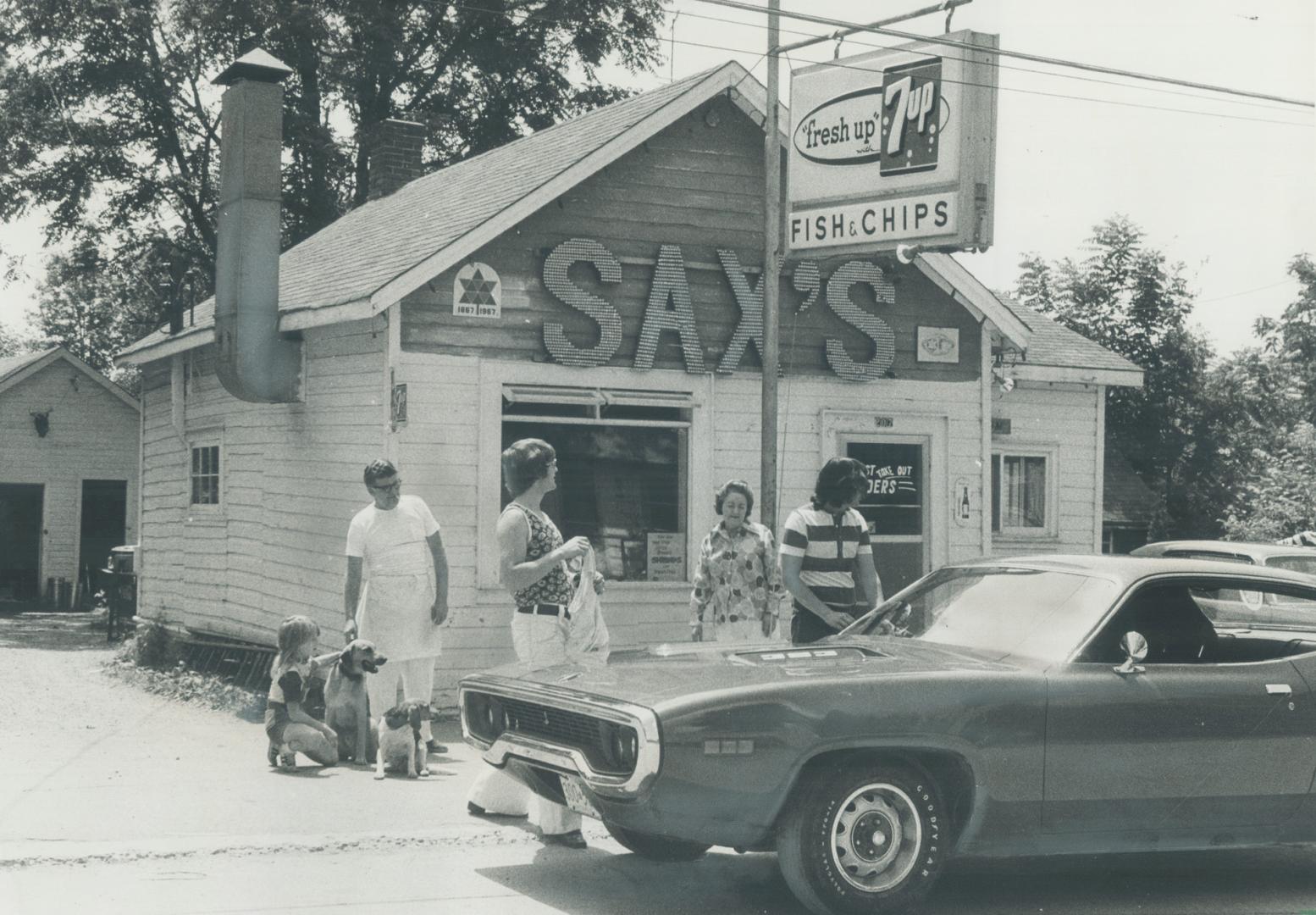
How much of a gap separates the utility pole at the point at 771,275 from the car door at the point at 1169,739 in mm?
5535

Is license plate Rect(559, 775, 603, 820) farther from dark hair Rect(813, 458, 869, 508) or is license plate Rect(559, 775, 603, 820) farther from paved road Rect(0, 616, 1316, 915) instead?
dark hair Rect(813, 458, 869, 508)

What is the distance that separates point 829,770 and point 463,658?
5.94 metres

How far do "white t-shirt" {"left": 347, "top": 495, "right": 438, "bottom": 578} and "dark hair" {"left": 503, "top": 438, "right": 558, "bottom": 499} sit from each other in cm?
167

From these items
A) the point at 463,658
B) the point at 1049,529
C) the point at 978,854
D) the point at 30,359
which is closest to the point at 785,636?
the point at 463,658

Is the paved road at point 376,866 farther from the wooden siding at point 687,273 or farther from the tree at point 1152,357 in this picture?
the tree at point 1152,357

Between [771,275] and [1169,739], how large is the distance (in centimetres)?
629

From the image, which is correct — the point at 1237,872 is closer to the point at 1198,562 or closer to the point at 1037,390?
the point at 1198,562

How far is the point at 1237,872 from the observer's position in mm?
7047

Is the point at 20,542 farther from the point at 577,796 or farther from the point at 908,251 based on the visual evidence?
the point at 577,796

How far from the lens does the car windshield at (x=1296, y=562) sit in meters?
14.6

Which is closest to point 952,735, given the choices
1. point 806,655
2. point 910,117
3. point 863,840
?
point 863,840

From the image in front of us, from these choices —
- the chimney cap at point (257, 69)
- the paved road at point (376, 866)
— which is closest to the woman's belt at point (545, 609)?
the paved road at point (376, 866)

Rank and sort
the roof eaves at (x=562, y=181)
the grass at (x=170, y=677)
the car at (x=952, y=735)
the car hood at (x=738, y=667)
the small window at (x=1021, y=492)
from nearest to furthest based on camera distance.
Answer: the car at (x=952, y=735) → the car hood at (x=738, y=667) → the roof eaves at (x=562, y=181) → the grass at (x=170, y=677) → the small window at (x=1021, y=492)

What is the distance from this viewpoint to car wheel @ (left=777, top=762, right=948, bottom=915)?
565 centimetres
